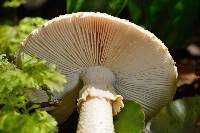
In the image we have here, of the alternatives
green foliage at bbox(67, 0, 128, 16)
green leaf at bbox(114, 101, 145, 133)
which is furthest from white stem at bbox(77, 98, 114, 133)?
green foliage at bbox(67, 0, 128, 16)

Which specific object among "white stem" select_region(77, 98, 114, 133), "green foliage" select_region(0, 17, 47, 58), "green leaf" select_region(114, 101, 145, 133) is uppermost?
"green foliage" select_region(0, 17, 47, 58)

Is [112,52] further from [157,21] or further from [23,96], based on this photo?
[157,21]

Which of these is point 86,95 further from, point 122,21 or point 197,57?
point 197,57

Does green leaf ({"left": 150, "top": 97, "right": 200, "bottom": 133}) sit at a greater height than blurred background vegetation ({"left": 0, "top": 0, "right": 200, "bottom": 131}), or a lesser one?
lesser

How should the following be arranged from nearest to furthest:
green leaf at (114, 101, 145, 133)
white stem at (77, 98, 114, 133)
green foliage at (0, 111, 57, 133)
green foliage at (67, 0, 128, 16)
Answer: green foliage at (0, 111, 57, 133), white stem at (77, 98, 114, 133), green leaf at (114, 101, 145, 133), green foliage at (67, 0, 128, 16)

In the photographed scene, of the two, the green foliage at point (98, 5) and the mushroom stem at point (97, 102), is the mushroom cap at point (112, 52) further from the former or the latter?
the green foliage at point (98, 5)

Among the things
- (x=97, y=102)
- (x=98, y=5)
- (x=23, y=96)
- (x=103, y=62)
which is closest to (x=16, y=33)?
(x=98, y=5)

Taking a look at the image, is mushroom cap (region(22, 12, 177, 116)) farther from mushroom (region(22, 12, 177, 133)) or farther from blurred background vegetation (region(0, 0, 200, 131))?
blurred background vegetation (region(0, 0, 200, 131))
